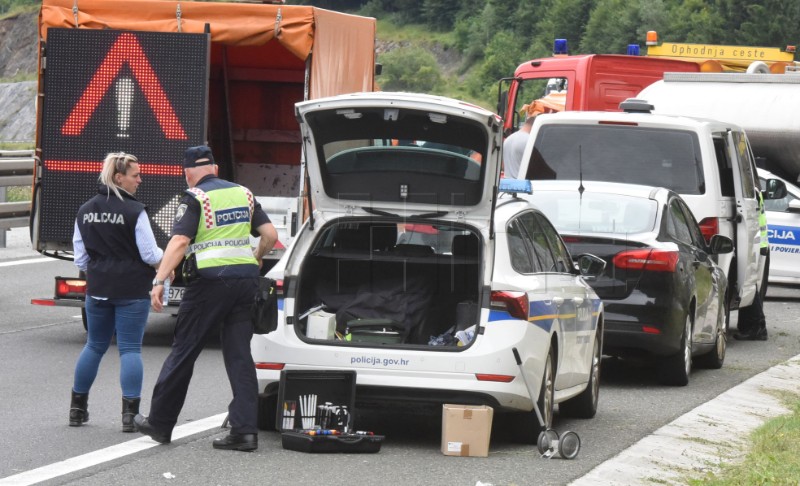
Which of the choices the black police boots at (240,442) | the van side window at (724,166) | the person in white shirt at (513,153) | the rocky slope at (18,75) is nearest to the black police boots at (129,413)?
the black police boots at (240,442)

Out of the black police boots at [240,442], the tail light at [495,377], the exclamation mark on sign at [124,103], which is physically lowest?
the black police boots at [240,442]

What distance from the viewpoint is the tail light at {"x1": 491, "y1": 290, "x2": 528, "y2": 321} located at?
28.4 feet

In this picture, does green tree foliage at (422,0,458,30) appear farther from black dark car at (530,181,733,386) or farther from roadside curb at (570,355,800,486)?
roadside curb at (570,355,800,486)

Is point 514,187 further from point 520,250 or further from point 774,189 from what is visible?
point 774,189

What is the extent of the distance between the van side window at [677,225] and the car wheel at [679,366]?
2.22 ft

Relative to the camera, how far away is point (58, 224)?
44.4 ft

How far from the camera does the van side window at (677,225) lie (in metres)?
12.4

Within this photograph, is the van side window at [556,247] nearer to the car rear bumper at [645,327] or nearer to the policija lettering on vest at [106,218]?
the car rear bumper at [645,327]

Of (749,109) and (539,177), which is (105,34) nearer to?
(539,177)

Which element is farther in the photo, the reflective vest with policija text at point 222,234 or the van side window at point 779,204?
the van side window at point 779,204

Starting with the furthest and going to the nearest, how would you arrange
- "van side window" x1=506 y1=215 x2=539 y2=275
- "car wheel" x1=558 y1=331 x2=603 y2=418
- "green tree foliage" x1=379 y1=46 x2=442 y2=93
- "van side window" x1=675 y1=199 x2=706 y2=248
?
"green tree foliage" x1=379 y1=46 x2=442 y2=93 → "van side window" x1=675 y1=199 x2=706 y2=248 → "car wheel" x1=558 y1=331 x2=603 y2=418 → "van side window" x1=506 y1=215 x2=539 y2=275

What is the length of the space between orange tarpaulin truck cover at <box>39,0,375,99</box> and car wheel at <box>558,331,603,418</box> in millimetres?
4955

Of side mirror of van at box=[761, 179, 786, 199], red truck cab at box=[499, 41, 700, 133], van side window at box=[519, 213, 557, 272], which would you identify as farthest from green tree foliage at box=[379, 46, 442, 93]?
van side window at box=[519, 213, 557, 272]

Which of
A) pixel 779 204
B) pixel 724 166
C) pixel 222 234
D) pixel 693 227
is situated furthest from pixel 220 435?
pixel 779 204
